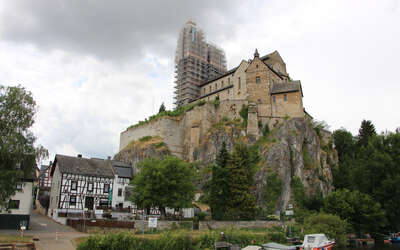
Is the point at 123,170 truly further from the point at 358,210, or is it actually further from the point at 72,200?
the point at 358,210

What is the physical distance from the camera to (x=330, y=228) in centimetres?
3123

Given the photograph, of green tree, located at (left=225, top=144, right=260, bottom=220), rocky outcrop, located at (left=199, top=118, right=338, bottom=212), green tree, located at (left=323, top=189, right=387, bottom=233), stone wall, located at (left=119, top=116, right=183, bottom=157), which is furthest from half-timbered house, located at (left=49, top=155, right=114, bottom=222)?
green tree, located at (left=323, top=189, right=387, bottom=233)

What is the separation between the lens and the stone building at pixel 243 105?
5172 cm

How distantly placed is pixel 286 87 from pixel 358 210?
2372cm

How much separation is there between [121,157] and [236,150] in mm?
26973

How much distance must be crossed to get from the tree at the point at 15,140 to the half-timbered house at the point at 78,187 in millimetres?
14321

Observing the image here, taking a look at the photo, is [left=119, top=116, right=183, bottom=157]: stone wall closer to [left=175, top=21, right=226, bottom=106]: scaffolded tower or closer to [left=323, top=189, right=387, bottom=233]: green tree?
[left=175, top=21, right=226, bottom=106]: scaffolded tower

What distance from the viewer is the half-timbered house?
4222 centimetres

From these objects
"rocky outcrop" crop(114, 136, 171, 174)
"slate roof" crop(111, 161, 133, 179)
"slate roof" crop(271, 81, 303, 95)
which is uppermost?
"slate roof" crop(271, 81, 303, 95)

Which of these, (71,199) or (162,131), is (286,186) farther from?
(71,199)

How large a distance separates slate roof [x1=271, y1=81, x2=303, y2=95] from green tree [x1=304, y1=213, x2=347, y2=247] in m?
24.3

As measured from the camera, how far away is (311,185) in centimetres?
4566

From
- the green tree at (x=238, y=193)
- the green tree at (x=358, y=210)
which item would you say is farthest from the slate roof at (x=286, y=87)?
the green tree at (x=358, y=210)

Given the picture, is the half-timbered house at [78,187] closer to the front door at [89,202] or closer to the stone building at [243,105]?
the front door at [89,202]
